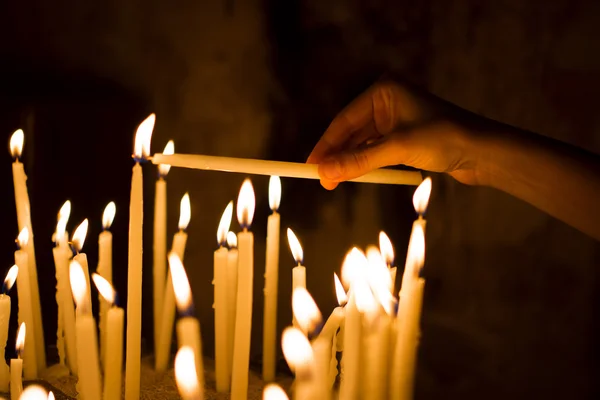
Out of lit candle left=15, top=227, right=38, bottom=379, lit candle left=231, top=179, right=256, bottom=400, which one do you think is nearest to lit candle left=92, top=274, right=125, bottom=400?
lit candle left=231, top=179, right=256, bottom=400

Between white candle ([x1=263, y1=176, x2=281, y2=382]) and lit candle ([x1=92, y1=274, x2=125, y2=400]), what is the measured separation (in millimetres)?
338

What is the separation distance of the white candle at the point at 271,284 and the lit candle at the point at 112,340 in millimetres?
338

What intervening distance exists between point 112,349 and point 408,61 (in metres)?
0.87

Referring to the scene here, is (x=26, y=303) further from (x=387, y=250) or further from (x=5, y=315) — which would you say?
(x=387, y=250)

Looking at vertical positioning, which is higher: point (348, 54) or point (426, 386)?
point (348, 54)

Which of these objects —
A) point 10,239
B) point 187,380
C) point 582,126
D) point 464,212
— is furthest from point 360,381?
point 10,239

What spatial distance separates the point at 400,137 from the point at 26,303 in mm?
720

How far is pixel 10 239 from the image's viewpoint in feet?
4.68

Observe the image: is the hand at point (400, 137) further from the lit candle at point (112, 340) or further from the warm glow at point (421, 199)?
the lit candle at point (112, 340)

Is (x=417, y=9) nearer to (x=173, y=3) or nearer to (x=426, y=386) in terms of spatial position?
(x=173, y=3)

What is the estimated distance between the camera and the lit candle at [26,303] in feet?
3.33

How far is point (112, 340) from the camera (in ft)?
2.58

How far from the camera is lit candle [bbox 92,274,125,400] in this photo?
78cm

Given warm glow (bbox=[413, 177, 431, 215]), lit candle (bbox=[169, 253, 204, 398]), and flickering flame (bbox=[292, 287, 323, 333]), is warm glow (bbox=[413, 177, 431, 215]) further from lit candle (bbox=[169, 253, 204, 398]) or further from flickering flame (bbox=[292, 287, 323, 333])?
lit candle (bbox=[169, 253, 204, 398])
